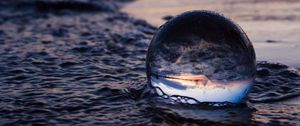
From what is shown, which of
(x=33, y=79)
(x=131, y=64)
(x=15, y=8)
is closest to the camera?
(x=33, y=79)

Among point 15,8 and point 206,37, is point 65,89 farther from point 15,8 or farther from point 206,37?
point 15,8

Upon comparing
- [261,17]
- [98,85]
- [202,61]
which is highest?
[261,17]

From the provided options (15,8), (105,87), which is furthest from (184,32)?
(15,8)

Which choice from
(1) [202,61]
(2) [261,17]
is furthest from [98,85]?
(2) [261,17]

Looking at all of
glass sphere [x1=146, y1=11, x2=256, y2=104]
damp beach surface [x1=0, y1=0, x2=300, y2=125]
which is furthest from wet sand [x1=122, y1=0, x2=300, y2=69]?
glass sphere [x1=146, y1=11, x2=256, y2=104]

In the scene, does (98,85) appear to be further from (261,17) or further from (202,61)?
(261,17)

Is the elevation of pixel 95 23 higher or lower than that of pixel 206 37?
higher

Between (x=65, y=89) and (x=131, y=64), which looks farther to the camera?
(x=131, y=64)
